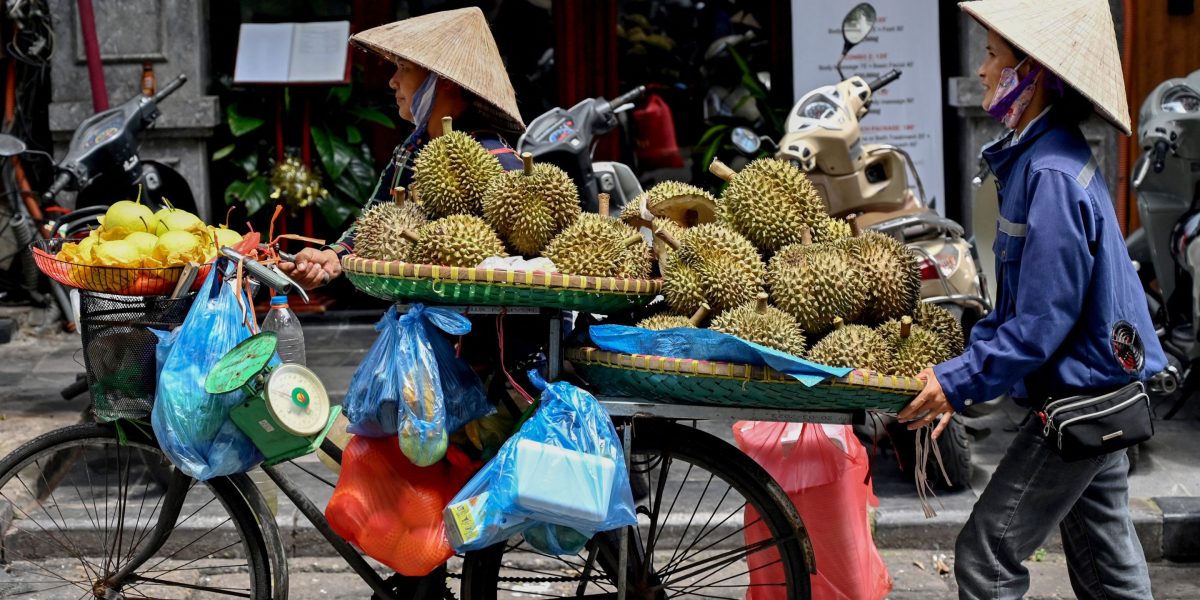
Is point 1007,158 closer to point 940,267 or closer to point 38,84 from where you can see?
point 940,267

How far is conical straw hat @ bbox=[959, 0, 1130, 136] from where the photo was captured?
2.73 m

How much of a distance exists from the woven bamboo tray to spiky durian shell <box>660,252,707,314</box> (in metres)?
0.07

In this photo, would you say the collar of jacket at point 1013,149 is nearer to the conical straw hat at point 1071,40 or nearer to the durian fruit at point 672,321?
the conical straw hat at point 1071,40

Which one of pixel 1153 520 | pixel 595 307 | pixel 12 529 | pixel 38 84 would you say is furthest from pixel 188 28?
pixel 1153 520

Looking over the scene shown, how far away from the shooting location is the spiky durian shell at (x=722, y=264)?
113 inches

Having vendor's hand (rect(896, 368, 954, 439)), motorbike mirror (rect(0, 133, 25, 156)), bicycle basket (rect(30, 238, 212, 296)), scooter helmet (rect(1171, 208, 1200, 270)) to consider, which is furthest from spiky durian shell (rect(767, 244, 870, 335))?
motorbike mirror (rect(0, 133, 25, 156))

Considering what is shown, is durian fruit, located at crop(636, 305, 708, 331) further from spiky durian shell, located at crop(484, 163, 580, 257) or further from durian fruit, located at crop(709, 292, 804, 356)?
spiky durian shell, located at crop(484, 163, 580, 257)

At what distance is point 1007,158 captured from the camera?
113 inches

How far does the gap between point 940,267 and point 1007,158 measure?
1.66 meters

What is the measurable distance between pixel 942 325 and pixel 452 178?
118 cm

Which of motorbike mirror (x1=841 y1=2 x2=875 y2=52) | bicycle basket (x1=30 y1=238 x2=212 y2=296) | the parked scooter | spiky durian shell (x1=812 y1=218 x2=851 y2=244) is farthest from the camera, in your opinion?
motorbike mirror (x1=841 y1=2 x2=875 y2=52)

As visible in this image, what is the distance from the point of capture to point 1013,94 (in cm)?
284

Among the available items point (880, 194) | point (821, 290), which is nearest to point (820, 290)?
point (821, 290)

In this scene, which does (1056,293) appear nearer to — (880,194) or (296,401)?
(296,401)
